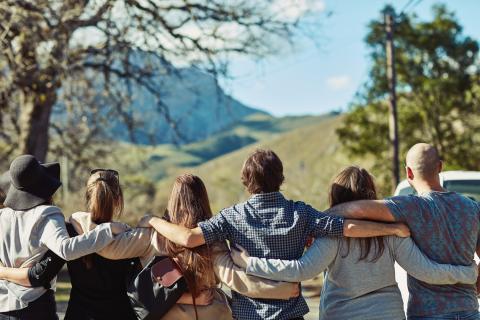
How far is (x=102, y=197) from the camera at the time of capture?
407 cm

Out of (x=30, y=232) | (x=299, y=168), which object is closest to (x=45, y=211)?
(x=30, y=232)

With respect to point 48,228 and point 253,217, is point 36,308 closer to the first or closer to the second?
point 48,228

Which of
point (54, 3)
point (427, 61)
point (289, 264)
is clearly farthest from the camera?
point (427, 61)

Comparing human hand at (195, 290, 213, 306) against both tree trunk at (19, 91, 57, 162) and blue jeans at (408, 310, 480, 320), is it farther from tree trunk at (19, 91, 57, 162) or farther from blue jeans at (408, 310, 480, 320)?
tree trunk at (19, 91, 57, 162)

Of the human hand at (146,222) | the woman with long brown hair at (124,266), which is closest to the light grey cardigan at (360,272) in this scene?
the woman with long brown hair at (124,266)

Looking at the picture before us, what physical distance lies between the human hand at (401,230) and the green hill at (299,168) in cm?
2364

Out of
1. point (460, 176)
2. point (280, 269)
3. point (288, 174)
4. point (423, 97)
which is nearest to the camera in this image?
point (280, 269)

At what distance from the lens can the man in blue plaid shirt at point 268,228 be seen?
3.81 meters

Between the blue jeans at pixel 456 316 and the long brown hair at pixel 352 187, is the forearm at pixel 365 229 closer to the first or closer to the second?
the long brown hair at pixel 352 187

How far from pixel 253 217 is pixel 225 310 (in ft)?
1.92

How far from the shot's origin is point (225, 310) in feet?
13.2

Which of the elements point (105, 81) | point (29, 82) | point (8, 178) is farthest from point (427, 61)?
point (8, 178)

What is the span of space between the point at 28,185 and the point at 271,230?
4.81 feet

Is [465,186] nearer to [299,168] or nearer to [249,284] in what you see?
[249,284]
